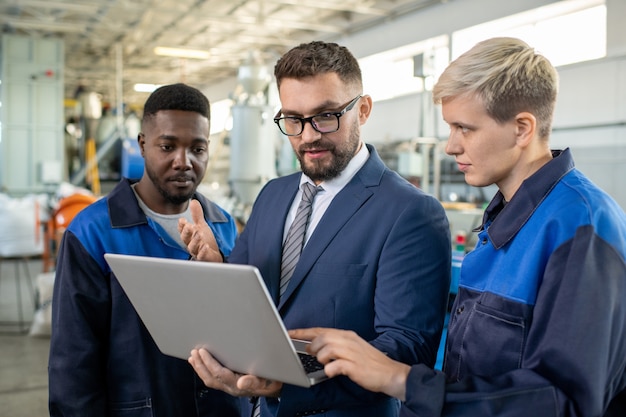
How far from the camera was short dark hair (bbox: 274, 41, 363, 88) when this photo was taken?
125 centimetres

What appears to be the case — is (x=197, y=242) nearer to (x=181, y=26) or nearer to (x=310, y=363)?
(x=310, y=363)

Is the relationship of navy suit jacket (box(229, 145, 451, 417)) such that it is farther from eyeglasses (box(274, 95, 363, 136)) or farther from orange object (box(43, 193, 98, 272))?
orange object (box(43, 193, 98, 272))

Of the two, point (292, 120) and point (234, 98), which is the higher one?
point (234, 98)

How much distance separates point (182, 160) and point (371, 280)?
0.66 meters

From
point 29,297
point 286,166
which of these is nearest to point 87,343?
point 286,166

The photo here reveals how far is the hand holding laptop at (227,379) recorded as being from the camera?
1.04 metres

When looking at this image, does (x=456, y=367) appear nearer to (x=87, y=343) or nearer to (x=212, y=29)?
(x=87, y=343)

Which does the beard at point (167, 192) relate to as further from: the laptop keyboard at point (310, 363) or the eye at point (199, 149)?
the laptop keyboard at point (310, 363)

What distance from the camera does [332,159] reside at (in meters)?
1.29

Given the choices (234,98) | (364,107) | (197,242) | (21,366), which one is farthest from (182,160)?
(234,98)

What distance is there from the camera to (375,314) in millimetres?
1199

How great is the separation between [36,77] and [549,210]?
10.2 meters

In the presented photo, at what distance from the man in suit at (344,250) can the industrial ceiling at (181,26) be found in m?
6.34

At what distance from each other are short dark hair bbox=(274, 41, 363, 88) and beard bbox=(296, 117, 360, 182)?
0.12 meters
